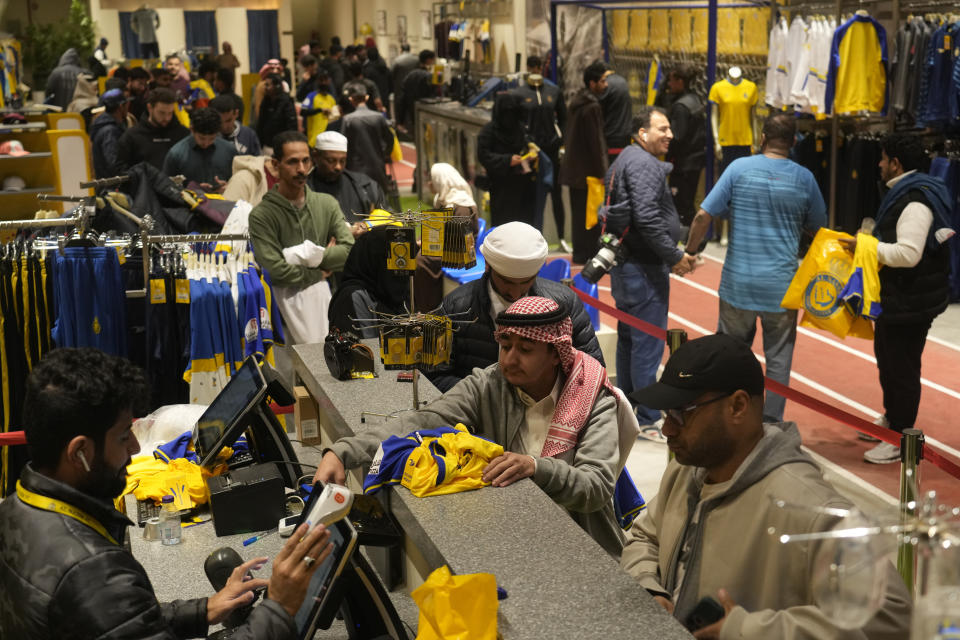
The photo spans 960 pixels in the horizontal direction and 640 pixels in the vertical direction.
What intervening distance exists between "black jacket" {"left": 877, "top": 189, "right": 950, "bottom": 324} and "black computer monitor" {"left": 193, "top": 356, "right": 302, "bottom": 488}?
11.1ft

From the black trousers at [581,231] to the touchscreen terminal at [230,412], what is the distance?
691cm

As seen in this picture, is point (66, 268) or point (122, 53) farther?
point (122, 53)

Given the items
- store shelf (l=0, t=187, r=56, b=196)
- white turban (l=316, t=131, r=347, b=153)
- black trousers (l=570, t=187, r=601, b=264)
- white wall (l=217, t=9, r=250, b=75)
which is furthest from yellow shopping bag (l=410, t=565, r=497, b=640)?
white wall (l=217, t=9, r=250, b=75)

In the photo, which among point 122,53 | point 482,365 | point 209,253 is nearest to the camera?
point 482,365

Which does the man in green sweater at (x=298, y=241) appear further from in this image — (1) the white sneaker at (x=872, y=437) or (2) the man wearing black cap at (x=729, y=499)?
(2) the man wearing black cap at (x=729, y=499)

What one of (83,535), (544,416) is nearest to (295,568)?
(83,535)

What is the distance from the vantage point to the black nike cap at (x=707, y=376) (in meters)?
2.47

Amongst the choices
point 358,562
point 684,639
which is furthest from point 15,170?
point 684,639

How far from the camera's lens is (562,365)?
3.27 metres

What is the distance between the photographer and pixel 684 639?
211 cm

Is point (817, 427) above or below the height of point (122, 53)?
below

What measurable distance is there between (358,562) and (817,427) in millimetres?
4533

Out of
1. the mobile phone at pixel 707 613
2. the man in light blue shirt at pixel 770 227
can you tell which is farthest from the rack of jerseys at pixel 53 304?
the mobile phone at pixel 707 613

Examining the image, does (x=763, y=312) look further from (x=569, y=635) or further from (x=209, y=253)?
(x=569, y=635)
